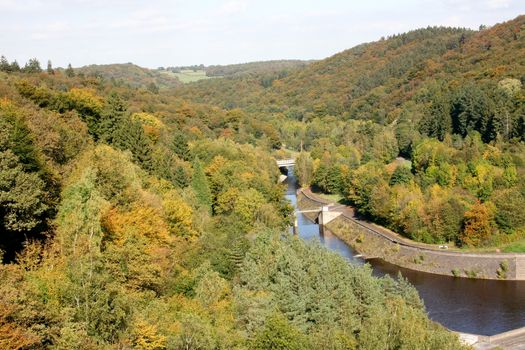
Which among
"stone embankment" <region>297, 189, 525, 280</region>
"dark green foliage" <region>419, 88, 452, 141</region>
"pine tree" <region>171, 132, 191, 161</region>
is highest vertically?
"pine tree" <region>171, 132, 191, 161</region>

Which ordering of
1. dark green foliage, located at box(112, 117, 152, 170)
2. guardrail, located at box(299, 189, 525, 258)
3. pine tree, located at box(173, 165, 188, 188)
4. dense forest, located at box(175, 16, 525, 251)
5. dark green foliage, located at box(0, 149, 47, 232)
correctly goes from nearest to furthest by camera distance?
dark green foliage, located at box(0, 149, 47, 232) < dark green foliage, located at box(112, 117, 152, 170) < pine tree, located at box(173, 165, 188, 188) < guardrail, located at box(299, 189, 525, 258) < dense forest, located at box(175, 16, 525, 251)

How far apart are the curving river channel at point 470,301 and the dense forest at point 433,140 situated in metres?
5.84

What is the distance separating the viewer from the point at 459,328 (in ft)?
131

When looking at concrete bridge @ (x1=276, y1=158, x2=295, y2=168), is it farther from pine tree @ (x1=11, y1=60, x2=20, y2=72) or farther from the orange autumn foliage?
the orange autumn foliage

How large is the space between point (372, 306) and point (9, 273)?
62.5ft

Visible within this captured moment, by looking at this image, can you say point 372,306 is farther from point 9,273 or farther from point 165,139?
point 165,139

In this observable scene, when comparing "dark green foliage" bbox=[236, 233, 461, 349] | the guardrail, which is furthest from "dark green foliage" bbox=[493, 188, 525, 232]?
"dark green foliage" bbox=[236, 233, 461, 349]

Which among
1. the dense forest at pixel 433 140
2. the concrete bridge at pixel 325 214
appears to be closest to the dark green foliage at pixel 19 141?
the dense forest at pixel 433 140

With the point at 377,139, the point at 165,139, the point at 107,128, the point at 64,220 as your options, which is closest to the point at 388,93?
the point at 377,139

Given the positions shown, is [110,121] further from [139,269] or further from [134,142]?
[139,269]

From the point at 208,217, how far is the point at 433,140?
4714cm

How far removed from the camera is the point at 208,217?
43.6 meters

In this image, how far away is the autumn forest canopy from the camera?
61.0ft

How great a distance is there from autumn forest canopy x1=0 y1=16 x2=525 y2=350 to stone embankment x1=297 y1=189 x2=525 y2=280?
2.17 metres
